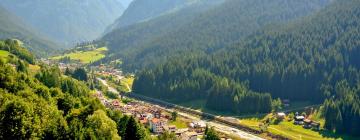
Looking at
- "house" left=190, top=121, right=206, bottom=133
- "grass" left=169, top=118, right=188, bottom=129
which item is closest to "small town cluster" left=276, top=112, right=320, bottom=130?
"house" left=190, top=121, right=206, bottom=133

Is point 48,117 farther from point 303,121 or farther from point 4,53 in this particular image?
point 4,53

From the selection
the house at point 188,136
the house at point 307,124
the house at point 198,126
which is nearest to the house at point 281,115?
the house at point 307,124

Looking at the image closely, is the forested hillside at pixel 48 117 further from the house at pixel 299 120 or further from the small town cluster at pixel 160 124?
the house at pixel 299 120

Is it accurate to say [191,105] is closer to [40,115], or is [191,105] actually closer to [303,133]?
[303,133]

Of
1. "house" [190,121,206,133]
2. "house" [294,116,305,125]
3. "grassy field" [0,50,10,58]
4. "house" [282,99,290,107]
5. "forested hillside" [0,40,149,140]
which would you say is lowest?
"house" [294,116,305,125]

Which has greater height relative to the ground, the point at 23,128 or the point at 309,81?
the point at 23,128

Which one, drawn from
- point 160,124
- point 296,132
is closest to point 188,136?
point 160,124

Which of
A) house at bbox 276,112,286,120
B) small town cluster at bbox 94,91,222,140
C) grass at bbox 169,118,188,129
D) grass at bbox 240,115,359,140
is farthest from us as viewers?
→ house at bbox 276,112,286,120

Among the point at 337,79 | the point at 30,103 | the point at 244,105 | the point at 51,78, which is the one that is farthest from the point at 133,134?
the point at 337,79

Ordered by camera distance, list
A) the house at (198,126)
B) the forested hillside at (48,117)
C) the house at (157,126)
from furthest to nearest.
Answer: the house at (198,126), the house at (157,126), the forested hillside at (48,117)

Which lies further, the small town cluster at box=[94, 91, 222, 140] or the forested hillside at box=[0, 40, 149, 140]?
the small town cluster at box=[94, 91, 222, 140]

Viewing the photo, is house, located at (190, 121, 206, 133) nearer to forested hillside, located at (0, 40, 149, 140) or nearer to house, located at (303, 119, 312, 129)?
house, located at (303, 119, 312, 129)
